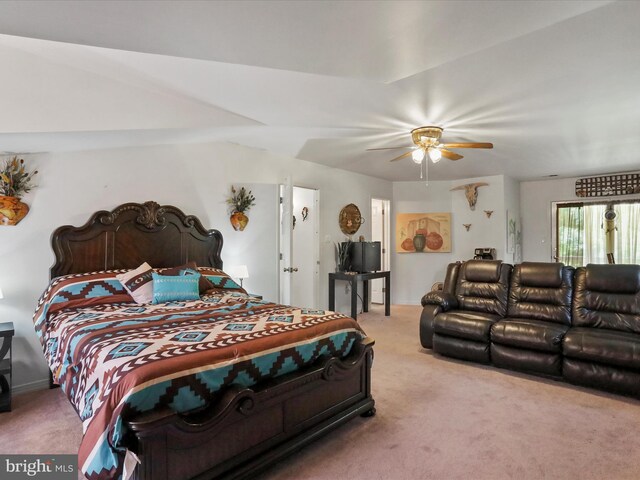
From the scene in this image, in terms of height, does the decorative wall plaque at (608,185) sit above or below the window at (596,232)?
above

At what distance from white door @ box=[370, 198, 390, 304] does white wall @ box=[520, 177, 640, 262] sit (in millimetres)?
2771

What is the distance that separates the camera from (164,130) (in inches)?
129

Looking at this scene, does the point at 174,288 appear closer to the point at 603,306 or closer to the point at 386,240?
the point at 603,306

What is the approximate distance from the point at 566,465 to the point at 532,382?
51.8 inches

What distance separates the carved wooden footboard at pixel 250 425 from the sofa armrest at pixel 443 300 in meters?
1.83

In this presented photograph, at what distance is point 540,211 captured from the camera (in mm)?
7047

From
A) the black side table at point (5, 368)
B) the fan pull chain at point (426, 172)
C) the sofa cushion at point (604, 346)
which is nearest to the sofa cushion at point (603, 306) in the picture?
the sofa cushion at point (604, 346)

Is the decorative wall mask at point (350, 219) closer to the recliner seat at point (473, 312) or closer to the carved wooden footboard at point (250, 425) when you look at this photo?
the recliner seat at point (473, 312)

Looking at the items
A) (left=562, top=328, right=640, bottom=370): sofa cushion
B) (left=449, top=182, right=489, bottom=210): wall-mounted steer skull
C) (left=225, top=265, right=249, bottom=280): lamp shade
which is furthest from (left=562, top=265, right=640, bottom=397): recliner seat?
(left=225, top=265, right=249, bottom=280): lamp shade

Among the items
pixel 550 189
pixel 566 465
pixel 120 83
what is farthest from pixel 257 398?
pixel 550 189

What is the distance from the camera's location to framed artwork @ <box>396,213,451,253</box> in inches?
274

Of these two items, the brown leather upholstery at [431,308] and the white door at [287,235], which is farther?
the white door at [287,235]

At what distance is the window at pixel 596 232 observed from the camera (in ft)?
20.6

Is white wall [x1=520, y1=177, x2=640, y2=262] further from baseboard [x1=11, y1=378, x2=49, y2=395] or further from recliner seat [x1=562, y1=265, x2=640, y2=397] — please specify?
baseboard [x1=11, y1=378, x2=49, y2=395]
